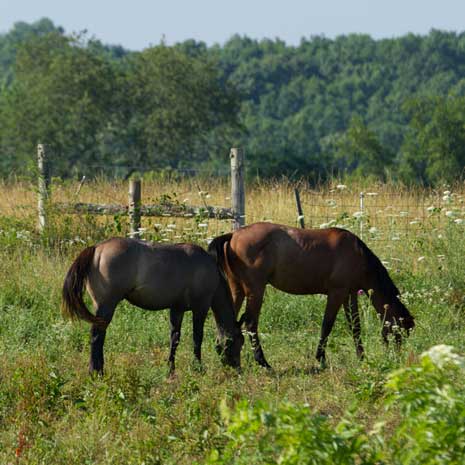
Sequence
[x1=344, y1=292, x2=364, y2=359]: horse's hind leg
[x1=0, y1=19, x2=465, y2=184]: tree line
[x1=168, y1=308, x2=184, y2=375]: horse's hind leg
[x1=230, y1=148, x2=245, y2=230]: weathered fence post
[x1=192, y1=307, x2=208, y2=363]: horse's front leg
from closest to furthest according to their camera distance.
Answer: [x1=168, y1=308, x2=184, y2=375]: horse's hind leg → [x1=192, y1=307, x2=208, y2=363]: horse's front leg → [x1=344, y1=292, x2=364, y2=359]: horse's hind leg → [x1=230, y1=148, x2=245, y2=230]: weathered fence post → [x1=0, y1=19, x2=465, y2=184]: tree line

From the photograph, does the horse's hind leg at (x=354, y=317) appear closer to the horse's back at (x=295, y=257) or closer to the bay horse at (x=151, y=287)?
the horse's back at (x=295, y=257)

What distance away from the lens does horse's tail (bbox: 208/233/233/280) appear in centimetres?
915

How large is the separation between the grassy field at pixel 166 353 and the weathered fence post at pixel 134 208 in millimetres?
175

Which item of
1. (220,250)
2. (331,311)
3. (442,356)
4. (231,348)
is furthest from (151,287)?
(442,356)

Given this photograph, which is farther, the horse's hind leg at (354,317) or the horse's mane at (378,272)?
the horse's mane at (378,272)

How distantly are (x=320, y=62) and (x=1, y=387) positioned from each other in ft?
362

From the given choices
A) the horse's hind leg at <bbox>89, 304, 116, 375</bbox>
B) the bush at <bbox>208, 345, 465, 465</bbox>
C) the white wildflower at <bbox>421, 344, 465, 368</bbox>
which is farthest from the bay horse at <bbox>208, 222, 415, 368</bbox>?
the white wildflower at <bbox>421, 344, 465, 368</bbox>

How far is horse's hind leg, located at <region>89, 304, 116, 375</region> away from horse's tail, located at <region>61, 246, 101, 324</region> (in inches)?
4.0

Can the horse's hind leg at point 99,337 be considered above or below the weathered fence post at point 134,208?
below

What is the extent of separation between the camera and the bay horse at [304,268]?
29.9ft

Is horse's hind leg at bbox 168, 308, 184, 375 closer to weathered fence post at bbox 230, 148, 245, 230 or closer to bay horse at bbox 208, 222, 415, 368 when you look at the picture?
bay horse at bbox 208, 222, 415, 368

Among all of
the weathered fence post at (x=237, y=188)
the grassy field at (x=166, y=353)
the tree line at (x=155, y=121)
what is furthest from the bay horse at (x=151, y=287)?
the tree line at (x=155, y=121)

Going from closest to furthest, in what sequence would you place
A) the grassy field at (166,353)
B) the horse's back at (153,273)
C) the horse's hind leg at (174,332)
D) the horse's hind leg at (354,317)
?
the grassy field at (166,353), the horse's back at (153,273), the horse's hind leg at (174,332), the horse's hind leg at (354,317)

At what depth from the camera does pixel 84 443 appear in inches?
255
